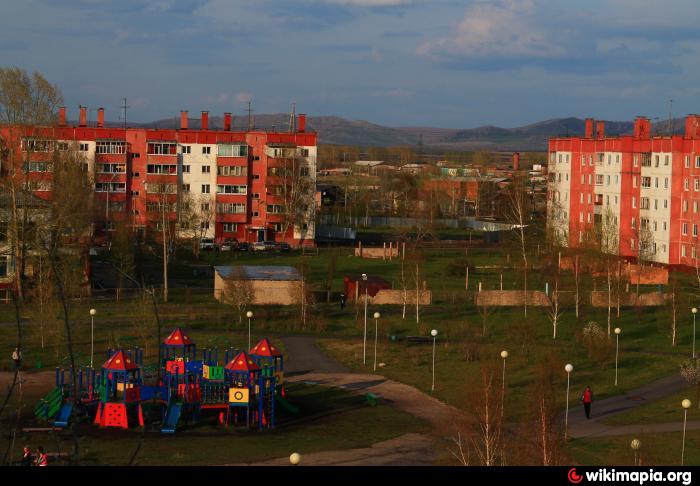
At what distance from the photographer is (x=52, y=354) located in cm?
2944

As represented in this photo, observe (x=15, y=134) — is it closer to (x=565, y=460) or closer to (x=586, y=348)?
(x=586, y=348)

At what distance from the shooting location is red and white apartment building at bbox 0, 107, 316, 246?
61.6m

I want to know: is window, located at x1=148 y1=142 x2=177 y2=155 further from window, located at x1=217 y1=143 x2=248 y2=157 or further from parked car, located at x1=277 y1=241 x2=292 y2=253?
parked car, located at x1=277 y1=241 x2=292 y2=253

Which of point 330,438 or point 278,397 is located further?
point 278,397

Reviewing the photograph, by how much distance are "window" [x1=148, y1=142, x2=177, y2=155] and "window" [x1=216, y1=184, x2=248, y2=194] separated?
3.40m

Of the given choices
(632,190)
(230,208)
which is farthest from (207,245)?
(632,190)

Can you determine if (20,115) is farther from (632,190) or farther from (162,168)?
(632,190)

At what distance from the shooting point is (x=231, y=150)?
205 feet

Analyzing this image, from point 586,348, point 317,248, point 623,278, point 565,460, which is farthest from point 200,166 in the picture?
point 565,460

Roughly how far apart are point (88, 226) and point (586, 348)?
70.4 ft

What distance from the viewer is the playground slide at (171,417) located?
20.9m

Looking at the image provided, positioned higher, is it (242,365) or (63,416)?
(242,365)

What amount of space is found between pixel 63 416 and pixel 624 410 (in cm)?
1210

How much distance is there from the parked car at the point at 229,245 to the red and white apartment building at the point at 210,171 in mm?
1612
